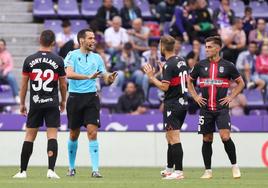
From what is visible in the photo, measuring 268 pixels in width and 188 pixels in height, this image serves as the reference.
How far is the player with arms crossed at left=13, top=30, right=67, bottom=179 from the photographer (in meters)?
13.9

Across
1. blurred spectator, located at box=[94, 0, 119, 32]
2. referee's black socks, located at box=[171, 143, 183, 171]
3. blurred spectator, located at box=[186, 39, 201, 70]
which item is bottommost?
referee's black socks, located at box=[171, 143, 183, 171]

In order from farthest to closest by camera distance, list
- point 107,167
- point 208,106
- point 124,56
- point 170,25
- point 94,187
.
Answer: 1. point 170,25
2. point 124,56
3. point 107,167
4. point 208,106
5. point 94,187

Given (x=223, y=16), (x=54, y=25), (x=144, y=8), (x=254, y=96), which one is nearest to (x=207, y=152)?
(x=254, y=96)

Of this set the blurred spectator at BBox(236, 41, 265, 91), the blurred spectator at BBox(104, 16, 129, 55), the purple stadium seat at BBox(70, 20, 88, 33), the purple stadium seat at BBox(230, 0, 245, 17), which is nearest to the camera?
the blurred spectator at BBox(236, 41, 265, 91)

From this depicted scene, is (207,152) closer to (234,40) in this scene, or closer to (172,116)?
(172,116)

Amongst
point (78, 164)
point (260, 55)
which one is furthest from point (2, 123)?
point (260, 55)

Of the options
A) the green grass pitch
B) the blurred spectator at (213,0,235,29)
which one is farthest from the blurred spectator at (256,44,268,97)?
the green grass pitch

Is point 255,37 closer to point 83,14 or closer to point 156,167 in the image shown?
point 83,14

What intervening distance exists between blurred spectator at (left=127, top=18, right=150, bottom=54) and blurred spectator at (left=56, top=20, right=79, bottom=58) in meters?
1.56

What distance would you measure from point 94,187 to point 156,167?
7.09 meters

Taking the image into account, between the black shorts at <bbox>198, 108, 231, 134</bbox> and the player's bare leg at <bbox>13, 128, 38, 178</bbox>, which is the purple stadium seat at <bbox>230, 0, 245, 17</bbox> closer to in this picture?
the black shorts at <bbox>198, 108, 231, 134</bbox>

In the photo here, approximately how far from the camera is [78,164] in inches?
781

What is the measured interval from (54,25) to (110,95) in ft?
10.4

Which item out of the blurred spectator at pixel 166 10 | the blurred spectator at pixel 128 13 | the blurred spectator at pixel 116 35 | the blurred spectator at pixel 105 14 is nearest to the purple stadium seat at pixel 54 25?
the blurred spectator at pixel 105 14
